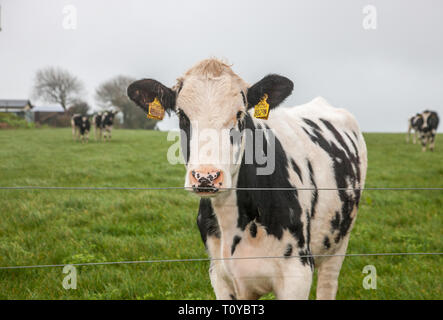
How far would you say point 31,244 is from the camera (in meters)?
5.15

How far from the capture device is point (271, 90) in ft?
9.57

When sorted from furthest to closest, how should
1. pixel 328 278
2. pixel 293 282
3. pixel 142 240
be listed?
pixel 142 240 → pixel 328 278 → pixel 293 282

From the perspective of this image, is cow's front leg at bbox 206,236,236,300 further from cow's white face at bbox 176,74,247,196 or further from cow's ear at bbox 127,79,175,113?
cow's ear at bbox 127,79,175,113

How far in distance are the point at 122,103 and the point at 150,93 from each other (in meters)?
32.3

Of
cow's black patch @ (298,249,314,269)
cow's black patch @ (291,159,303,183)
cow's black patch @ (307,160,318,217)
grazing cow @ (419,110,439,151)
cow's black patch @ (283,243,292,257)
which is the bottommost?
grazing cow @ (419,110,439,151)

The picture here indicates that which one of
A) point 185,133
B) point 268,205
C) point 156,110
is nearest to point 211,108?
point 185,133

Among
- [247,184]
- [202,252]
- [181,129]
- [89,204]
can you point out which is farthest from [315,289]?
[89,204]

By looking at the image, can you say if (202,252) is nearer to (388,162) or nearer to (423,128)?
(388,162)

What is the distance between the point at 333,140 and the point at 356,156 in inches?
21.0

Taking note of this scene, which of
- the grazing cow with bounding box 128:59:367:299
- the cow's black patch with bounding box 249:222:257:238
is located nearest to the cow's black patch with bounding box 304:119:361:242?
the grazing cow with bounding box 128:59:367:299

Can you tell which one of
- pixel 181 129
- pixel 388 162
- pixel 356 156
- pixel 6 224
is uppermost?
pixel 181 129

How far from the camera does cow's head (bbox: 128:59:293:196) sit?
232 centimetres

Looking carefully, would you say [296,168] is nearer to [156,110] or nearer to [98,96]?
[156,110]

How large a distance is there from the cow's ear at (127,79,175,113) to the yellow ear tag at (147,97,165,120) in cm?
3
